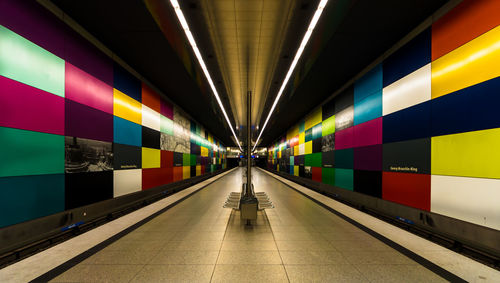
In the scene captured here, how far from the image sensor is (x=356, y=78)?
5.52 metres

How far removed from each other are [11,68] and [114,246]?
3086mm

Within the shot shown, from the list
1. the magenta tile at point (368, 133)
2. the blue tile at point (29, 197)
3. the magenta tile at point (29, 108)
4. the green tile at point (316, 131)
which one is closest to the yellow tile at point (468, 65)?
the magenta tile at point (368, 133)

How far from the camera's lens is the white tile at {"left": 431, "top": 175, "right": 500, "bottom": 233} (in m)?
2.37

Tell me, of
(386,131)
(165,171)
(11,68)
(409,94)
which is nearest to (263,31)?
(409,94)

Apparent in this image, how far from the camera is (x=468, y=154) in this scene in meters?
2.64

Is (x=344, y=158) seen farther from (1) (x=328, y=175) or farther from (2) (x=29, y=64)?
(2) (x=29, y=64)

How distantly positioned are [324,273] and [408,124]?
3.52 meters

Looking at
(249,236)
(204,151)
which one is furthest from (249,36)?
(204,151)

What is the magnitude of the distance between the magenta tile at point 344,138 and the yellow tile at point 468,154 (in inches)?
102

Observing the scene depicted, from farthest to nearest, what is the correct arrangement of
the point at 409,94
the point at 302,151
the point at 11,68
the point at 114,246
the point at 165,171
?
1. the point at 302,151
2. the point at 165,171
3. the point at 409,94
4. the point at 114,246
5. the point at 11,68

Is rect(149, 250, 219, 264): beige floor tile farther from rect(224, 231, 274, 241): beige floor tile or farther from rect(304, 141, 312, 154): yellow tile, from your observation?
rect(304, 141, 312, 154): yellow tile

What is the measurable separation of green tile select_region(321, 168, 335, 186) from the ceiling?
3.16 m

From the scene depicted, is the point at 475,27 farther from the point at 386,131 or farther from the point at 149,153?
the point at 149,153

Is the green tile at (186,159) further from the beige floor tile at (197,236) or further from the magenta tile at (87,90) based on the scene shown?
the beige floor tile at (197,236)
